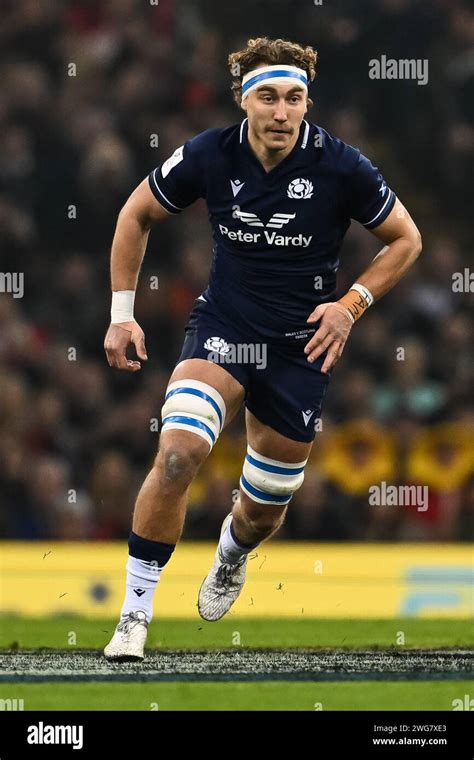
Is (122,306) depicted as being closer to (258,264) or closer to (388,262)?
(258,264)

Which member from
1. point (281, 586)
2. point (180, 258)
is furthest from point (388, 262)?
point (180, 258)

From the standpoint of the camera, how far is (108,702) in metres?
5.67

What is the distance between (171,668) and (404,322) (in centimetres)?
595

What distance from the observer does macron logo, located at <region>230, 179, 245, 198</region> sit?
6477mm

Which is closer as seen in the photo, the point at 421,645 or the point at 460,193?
the point at 421,645

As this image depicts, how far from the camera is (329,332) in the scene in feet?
20.2

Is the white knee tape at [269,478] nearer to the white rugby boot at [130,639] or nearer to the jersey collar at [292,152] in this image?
the white rugby boot at [130,639]

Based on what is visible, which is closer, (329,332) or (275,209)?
(329,332)

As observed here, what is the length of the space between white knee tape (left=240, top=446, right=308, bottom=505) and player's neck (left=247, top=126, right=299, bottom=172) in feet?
4.54

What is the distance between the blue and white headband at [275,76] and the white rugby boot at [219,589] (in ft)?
7.16

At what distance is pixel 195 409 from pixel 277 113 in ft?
4.24
